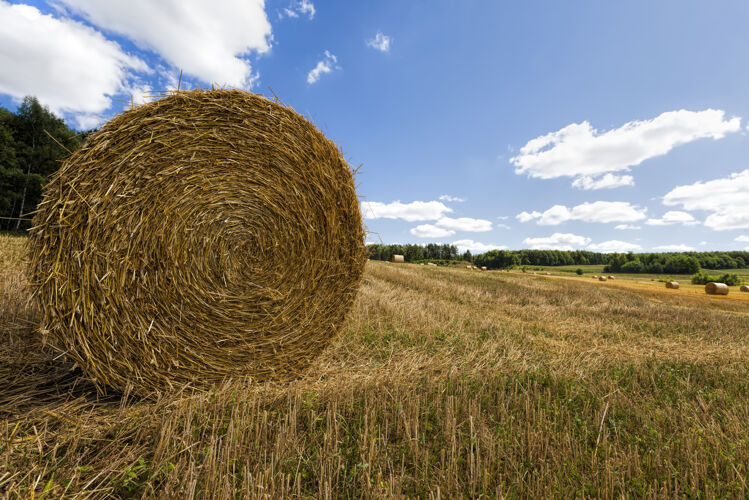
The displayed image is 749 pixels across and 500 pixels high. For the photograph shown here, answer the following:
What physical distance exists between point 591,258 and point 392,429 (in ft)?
274

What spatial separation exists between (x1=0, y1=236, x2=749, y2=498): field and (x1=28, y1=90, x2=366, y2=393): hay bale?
0.36m

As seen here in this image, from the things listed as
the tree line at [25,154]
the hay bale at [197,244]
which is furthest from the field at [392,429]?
the tree line at [25,154]

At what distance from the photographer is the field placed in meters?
1.97

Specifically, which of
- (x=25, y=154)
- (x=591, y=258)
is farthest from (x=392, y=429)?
(x=591, y=258)

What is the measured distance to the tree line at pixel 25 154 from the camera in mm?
26031

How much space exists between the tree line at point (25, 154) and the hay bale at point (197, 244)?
103ft

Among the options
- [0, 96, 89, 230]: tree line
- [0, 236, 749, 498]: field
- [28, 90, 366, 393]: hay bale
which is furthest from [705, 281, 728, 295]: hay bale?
[0, 96, 89, 230]: tree line

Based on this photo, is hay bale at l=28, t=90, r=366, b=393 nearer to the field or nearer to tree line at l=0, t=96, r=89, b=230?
the field

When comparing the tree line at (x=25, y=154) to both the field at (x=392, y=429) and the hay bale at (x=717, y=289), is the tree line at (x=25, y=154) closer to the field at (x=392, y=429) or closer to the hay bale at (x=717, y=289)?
the field at (x=392, y=429)

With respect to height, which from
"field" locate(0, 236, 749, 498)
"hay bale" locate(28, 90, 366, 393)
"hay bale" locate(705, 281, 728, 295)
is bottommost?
"hay bale" locate(705, 281, 728, 295)

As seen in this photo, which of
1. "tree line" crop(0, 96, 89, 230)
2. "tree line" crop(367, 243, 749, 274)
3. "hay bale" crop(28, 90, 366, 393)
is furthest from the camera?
"tree line" crop(367, 243, 749, 274)

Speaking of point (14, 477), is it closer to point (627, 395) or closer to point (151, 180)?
point (151, 180)

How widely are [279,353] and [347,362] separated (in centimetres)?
94

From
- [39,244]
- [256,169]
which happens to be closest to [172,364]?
[39,244]
